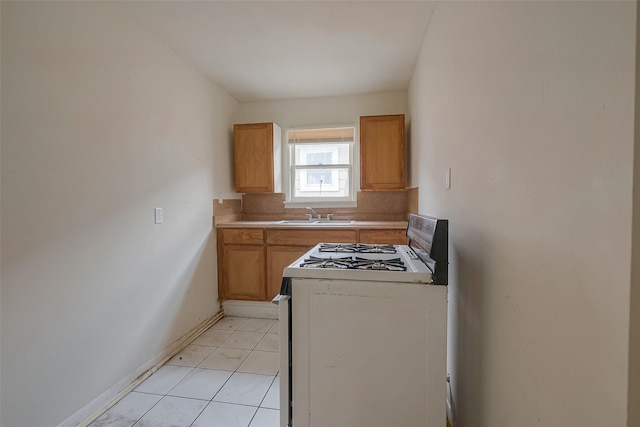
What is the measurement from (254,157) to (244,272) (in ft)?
4.39

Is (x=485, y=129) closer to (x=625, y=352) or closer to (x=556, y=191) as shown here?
(x=556, y=191)

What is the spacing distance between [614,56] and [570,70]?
112mm

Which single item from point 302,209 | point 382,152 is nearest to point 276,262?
point 302,209

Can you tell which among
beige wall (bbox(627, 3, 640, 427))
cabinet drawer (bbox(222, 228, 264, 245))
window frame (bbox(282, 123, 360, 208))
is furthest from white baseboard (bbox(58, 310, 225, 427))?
beige wall (bbox(627, 3, 640, 427))

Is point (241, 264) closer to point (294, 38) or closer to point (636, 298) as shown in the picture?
point (294, 38)

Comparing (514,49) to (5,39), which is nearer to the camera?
(514,49)

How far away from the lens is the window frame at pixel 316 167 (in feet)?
11.2

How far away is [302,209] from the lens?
3482 millimetres

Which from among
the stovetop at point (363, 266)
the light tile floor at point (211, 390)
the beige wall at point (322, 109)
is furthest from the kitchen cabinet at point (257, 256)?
the beige wall at point (322, 109)

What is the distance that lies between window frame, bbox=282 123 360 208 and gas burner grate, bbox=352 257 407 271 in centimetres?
217

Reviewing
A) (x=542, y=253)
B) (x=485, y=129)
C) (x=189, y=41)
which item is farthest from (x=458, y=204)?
(x=189, y=41)

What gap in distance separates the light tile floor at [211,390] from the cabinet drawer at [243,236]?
95cm

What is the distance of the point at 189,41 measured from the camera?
218cm

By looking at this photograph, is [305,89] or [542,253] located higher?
[305,89]
